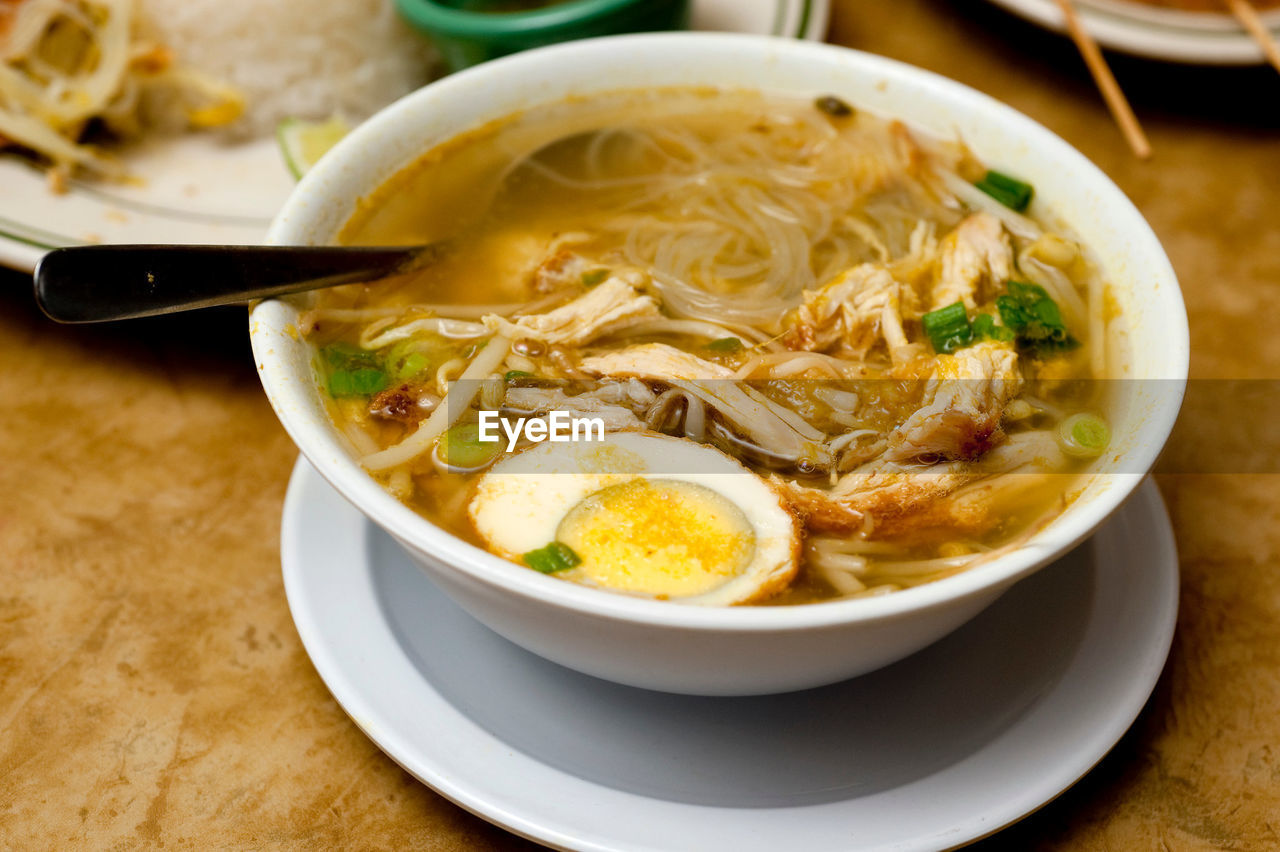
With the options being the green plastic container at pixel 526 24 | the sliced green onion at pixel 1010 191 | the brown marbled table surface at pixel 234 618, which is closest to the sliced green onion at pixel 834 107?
the sliced green onion at pixel 1010 191

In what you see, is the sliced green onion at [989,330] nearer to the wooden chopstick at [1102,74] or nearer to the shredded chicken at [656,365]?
the shredded chicken at [656,365]

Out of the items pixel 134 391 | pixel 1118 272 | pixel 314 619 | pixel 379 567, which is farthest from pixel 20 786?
pixel 1118 272

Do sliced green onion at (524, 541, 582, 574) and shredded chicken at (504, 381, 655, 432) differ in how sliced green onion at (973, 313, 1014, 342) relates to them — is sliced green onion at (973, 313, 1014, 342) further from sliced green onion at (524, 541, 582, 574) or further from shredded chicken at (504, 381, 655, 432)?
sliced green onion at (524, 541, 582, 574)

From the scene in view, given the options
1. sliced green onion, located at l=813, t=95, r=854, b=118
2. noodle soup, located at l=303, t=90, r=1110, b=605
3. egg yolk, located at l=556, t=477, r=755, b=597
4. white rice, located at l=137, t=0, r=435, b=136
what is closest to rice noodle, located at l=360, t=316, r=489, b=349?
noodle soup, located at l=303, t=90, r=1110, b=605

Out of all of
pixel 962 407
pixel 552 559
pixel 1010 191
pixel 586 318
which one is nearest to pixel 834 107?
pixel 1010 191

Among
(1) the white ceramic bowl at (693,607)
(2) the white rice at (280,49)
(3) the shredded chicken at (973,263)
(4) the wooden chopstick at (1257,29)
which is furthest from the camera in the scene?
(2) the white rice at (280,49)

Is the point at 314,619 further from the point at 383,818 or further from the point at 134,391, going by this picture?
the point at 134,391
